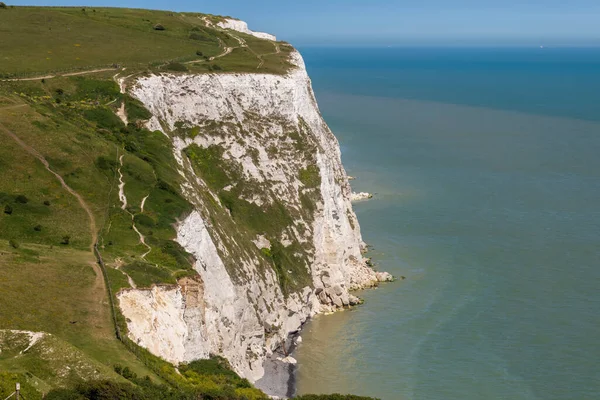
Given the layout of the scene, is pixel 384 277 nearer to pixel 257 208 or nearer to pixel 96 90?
pixel 257 208

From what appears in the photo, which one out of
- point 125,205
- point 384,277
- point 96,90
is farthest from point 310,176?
point 125,205

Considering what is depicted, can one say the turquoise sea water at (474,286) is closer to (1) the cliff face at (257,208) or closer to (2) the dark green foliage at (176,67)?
(1) the cliff face at (257,208)

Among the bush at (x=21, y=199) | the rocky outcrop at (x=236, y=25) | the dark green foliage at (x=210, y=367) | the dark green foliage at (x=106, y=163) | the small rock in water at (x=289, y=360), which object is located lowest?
the small rock in water at (x=289, y=360)

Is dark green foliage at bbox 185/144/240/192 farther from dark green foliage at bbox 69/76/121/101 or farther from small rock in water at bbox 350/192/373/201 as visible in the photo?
small rock in water at bbox 350/192/373/201

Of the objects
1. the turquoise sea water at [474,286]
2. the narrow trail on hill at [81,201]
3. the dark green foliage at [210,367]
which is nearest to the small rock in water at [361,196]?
the turquoise sea water at [474,286]

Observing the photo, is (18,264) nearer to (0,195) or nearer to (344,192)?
(0,195)

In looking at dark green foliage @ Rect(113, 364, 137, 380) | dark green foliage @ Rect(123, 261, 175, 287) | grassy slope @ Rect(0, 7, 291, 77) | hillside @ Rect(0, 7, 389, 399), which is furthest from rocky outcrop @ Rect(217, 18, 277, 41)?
dark green foliage @ Rect(113, 364, 137, 380)

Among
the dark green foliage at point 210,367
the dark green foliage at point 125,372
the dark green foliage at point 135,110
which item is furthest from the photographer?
the dark green foliage at point 135,110
